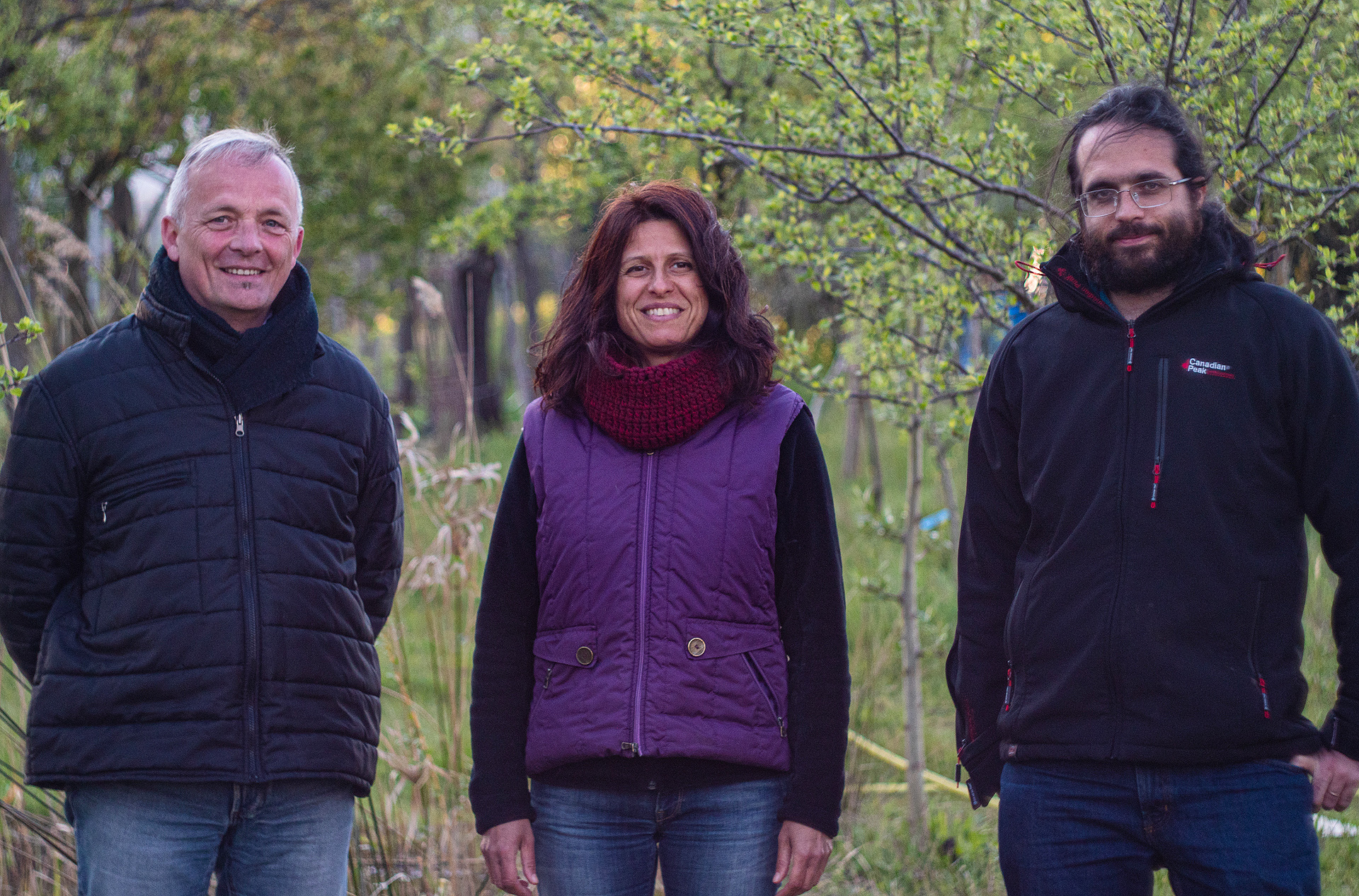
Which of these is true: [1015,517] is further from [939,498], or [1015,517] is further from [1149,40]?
[939,498]

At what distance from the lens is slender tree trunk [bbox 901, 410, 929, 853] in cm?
435

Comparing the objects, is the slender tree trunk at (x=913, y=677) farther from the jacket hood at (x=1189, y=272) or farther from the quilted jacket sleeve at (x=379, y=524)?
the quilted jacket sleeve at (x=379, y=524)

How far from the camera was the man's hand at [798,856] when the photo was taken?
2.16m

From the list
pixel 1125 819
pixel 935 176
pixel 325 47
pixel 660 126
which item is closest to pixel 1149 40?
pixel 935 176

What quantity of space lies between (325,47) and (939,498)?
6198 millimetres

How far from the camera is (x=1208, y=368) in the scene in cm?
208

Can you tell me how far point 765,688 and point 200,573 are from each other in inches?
39.9

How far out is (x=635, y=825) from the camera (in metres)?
2.18

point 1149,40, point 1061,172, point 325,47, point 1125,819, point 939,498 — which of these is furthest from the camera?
point 325,47

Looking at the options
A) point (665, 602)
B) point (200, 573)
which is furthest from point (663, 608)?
point (200, 573)

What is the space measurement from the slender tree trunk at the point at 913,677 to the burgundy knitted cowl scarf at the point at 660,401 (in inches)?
80.6

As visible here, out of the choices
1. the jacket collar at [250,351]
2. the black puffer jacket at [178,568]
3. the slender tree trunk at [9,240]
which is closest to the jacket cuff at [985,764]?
the black puffer jacket at [178,568]

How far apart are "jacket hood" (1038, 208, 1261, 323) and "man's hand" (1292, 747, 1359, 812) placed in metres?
0.77

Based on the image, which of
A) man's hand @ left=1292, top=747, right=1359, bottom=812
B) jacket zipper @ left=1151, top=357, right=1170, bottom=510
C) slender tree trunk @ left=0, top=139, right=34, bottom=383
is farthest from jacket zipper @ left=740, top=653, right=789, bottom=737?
slender tree trunk @ left=0, top=139, right=34, bottom=383
